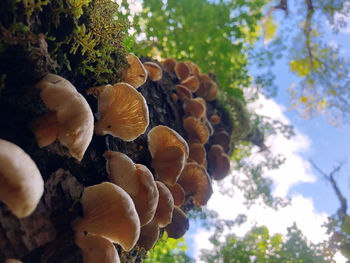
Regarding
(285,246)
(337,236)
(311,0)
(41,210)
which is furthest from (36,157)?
(311,0)

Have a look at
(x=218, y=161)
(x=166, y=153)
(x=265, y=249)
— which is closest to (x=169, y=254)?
(x=265, y=249)

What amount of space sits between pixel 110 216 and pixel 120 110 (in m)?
0.62

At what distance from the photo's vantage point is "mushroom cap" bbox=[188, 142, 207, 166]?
2938 mm

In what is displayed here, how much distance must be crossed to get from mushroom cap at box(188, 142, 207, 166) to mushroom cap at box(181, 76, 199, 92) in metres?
1.03

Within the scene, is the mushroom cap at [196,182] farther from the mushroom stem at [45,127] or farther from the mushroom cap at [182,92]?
the mushroom stem at [45,127]

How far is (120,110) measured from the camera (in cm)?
165

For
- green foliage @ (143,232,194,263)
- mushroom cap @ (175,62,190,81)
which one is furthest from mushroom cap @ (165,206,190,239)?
green foliage @ (143,232,194,263)

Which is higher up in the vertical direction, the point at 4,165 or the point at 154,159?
the point at 154,159

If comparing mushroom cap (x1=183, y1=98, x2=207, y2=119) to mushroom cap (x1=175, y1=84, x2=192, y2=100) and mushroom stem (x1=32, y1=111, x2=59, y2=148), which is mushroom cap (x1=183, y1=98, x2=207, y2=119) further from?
mushroom stem (x1=32, y1=111, x2=59, y2=148)

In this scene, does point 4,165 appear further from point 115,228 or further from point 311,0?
point 311,0

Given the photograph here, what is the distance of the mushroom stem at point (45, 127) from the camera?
120 centimetres

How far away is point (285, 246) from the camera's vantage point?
6555mm

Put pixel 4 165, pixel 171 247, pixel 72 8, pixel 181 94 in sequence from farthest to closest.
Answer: pixel 171 247, pixel 181 94, pixel 72 8, pixel 4 165

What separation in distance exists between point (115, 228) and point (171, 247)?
5.50 m
